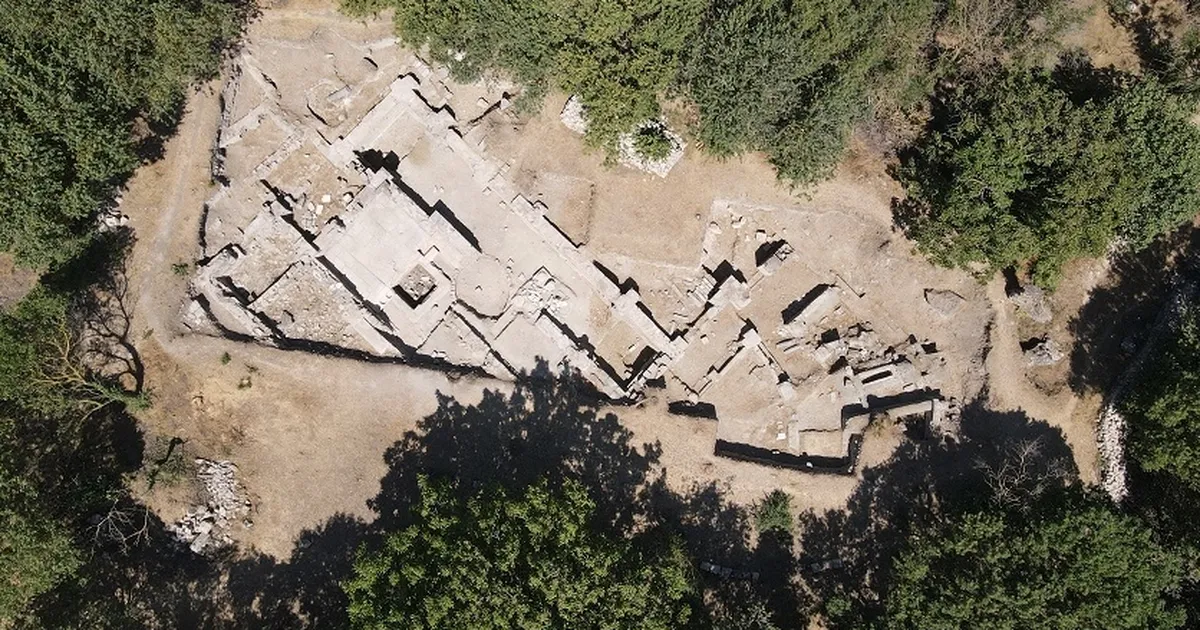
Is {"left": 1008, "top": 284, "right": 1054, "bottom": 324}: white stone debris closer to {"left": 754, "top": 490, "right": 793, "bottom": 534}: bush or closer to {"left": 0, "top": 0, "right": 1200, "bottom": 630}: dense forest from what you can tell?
{"left": 0, "top": 0, "right": 1200, "bottom": 630}: dense forest

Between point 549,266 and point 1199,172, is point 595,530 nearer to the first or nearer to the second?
point 549,266

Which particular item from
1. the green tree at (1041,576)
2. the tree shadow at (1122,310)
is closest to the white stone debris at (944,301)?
the tree shadow at (1122,310)

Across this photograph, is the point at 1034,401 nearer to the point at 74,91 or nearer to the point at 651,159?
the point at 651,159

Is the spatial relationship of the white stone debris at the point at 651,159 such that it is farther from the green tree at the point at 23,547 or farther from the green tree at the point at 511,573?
the green tree at the point at 23,547

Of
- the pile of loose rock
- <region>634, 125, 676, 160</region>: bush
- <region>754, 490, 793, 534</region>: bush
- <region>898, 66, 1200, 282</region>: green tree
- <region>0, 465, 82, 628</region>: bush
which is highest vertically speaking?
<region>898, 66, 1200, 282</region>: green tree

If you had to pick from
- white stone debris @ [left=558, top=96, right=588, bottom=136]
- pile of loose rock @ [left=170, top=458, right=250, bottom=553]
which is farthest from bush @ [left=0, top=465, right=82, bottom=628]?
white stone debris @ [left=558, top=96, right=588, bottom=136]

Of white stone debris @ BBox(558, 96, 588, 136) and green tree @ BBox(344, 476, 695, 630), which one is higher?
white stone debris @ BBox(558, 96, 588, 136)
